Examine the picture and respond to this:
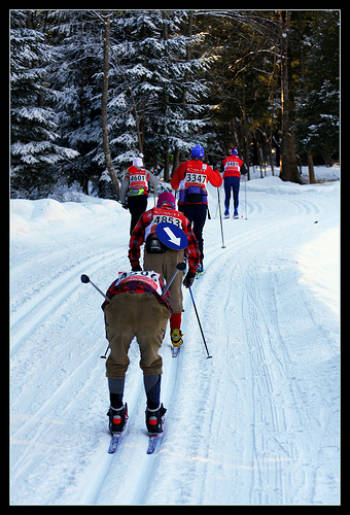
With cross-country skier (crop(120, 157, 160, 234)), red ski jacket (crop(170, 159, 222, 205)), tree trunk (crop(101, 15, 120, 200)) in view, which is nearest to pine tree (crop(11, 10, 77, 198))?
tree trunk (crop(101, 15, 120, 200))

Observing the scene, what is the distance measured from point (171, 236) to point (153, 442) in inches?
82.0

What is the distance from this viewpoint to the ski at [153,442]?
11.2 feet

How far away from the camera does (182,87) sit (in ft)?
70.9

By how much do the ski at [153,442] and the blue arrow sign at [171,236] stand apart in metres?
1.92

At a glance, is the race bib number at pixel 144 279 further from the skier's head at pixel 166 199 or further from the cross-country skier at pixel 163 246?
the skier's head at pixel 166 199

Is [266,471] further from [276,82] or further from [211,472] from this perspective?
[276,82]

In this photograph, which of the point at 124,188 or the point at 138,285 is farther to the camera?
the point at 124,188

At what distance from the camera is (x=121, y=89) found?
64.8 feet

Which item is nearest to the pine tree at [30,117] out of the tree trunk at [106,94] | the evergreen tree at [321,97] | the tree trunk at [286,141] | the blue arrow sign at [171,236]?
the tree trunk at [106,94]

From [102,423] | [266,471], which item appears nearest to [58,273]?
[102,423]

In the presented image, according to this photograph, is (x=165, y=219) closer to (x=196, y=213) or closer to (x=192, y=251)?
(x=192, y=251)

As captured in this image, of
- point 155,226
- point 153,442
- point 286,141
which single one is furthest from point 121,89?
point 153,442

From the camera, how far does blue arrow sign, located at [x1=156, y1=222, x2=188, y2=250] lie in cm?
456

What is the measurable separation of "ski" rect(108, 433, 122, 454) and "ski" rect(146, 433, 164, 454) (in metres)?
0.26
